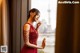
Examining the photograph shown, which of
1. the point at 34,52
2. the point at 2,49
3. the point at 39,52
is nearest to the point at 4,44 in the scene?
the point at 2,49

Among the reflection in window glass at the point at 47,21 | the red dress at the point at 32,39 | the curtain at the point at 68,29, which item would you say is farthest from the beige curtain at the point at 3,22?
the curtain at the point at 68,29

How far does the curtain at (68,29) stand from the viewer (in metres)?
0.72

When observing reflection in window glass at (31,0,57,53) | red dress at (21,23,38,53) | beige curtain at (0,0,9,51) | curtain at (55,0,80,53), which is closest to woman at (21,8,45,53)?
red dress at (21,23,38,53)

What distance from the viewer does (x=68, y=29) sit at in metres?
0.75

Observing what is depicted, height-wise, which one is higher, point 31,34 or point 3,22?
point 3,22

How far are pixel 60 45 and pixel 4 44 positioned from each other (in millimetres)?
1394

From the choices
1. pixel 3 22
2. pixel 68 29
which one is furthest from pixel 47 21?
pixel 68 29

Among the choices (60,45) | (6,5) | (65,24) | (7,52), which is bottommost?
(7,52)

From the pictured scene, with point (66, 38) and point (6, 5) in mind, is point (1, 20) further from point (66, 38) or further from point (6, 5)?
point (66, 38)

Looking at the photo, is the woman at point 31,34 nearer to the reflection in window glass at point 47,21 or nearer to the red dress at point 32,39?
the red dress at point 32,39

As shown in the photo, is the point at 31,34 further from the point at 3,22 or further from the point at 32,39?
the point at 3,22

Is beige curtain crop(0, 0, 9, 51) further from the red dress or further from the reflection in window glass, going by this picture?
the red dress

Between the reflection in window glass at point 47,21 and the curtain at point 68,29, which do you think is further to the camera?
the reflection in window glass at point 47,21

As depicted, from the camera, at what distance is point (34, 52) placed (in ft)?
5.14
